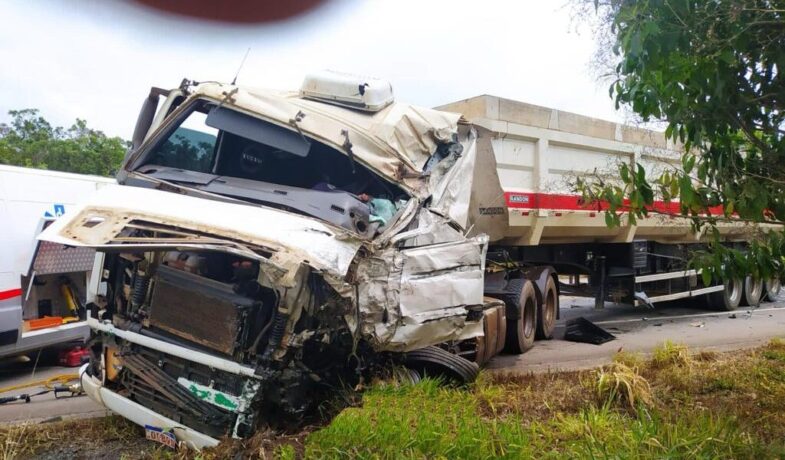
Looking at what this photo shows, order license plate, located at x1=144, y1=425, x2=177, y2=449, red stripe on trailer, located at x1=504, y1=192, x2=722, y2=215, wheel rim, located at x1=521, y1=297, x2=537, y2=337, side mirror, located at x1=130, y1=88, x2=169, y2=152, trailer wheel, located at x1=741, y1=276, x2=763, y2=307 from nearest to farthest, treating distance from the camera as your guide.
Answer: license plate, located at x1=144, y1=425, x2=177, y2=449 → side mirror, located at x1=130, y1=88, x2=169, y2=152 → red stripe on trailer, located at x1=504, y1=192, x2=722, y2=215 → wheel rim, located at x1=521, y1=297, x2=537, y2=337 → trailer wheel, located at x1=741, y1=276, x2=763, y2=307

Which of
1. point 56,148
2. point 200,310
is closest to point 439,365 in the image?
point 200,310

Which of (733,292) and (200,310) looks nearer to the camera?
(200,310)

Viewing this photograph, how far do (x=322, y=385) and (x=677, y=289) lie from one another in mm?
9318

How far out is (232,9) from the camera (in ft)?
11.5

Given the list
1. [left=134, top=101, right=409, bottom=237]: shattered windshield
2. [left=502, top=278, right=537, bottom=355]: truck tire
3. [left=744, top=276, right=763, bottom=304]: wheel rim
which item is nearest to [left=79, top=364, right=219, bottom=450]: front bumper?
[left=134, top=101, right=409, bottom=237]: shattered windshield

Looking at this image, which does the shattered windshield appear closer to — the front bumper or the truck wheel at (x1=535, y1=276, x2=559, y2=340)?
the front bumper

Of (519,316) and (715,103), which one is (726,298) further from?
(715,103)

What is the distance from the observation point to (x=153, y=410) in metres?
3.78

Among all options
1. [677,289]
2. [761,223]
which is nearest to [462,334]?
[761,223]

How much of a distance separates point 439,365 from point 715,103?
2783 mm

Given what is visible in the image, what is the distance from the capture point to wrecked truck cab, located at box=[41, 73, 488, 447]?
Answer: 136 inches

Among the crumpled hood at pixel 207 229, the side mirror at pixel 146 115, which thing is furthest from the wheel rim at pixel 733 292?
the side mirror at pixel 146 115

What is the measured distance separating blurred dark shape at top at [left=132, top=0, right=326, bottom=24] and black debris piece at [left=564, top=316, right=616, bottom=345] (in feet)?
21.2

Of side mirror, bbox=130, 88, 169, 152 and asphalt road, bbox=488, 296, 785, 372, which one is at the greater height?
side mirror, bbox=130, 88, 169, 152
